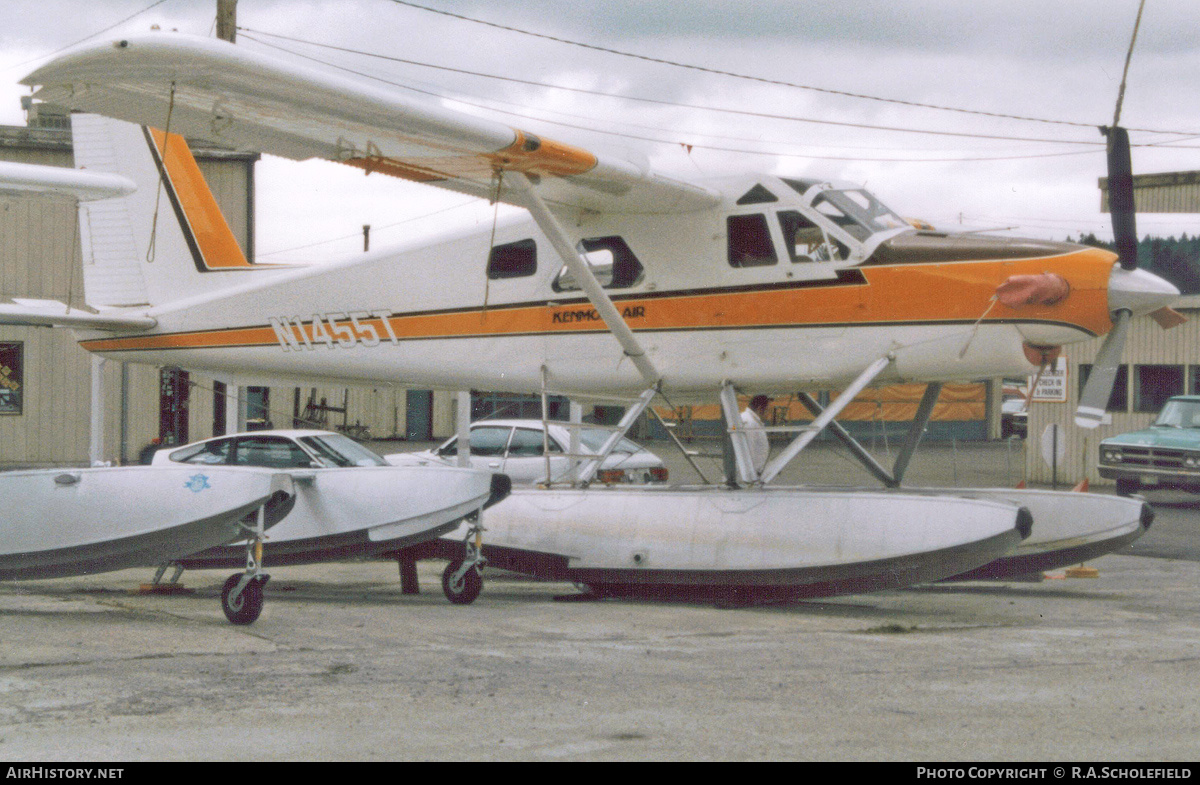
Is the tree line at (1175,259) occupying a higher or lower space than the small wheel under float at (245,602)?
higher

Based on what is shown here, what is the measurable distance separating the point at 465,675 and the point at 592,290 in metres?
4.32

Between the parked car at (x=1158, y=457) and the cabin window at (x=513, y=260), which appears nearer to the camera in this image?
the cabin window at (x=513, y=260)

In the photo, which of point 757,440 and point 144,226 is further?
point 144,226

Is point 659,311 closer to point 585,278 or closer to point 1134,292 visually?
point 585,278

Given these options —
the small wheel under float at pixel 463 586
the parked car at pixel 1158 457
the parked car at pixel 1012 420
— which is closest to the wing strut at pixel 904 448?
the small wheel under float at pixel 463 586

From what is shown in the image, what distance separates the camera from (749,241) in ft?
34.3

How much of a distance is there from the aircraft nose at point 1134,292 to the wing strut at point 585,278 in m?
3.69

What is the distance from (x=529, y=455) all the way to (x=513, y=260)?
229 inches

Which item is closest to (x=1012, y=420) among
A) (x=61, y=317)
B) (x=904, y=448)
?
(x=904, y=448)

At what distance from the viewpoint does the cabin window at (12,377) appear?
23453mm

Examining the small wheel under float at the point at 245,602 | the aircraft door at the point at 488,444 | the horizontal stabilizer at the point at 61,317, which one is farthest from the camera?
the aircraft door at the point at 488,444

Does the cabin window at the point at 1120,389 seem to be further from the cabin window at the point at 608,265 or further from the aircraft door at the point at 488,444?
the cabin window at the point at 608,265

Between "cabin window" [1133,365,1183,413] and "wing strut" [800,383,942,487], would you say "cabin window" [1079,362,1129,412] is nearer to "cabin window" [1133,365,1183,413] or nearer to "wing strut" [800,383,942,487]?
"cabin window" [1133,365,1183,413]
